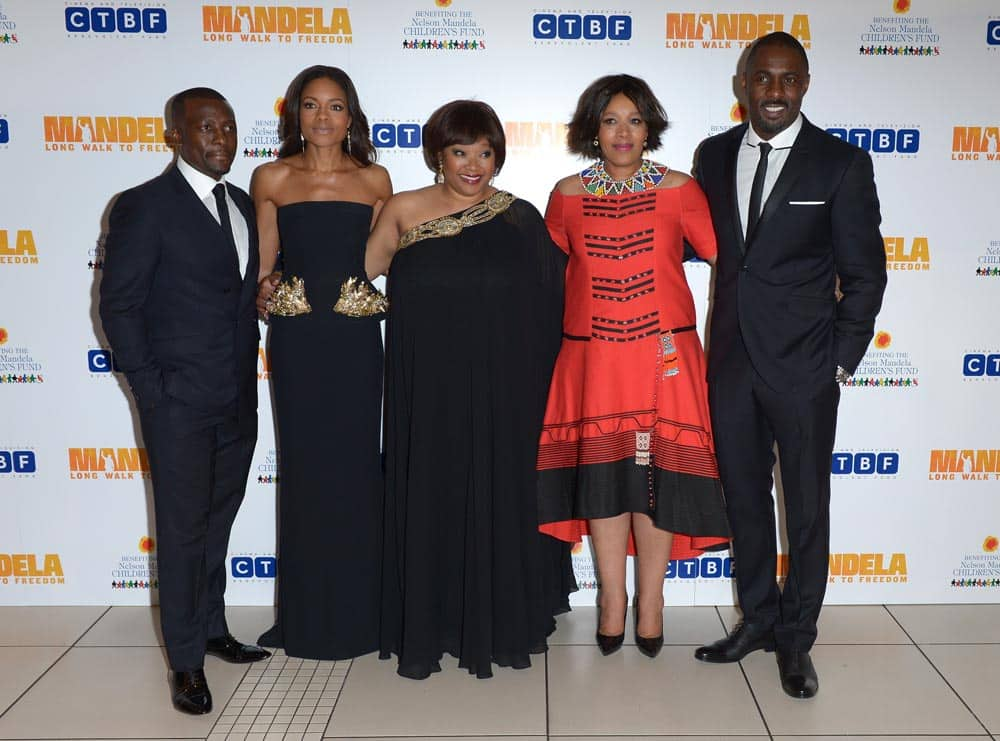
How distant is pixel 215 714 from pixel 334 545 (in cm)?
61

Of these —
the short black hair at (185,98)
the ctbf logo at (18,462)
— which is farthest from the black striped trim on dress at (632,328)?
the ctbf logo at (18,462)

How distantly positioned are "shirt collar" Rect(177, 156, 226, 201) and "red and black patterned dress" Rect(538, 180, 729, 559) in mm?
1055

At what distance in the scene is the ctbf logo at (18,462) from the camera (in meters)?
3.46

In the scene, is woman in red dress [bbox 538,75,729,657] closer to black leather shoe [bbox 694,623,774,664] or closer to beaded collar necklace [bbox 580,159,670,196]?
beaded collar necklace [bbox 580,159,670,196]

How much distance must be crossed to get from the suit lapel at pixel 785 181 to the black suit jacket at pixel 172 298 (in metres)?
1.56

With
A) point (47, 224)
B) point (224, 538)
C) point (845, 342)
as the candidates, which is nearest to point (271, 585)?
point (224, 538)

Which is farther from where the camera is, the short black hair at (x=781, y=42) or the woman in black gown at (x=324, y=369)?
the woman in black gown at (x=324, y=369)

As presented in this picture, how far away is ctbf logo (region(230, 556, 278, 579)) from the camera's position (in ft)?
11.6

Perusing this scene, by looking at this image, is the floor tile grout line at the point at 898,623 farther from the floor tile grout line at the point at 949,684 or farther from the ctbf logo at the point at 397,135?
the ctbf logo at the point at 397,135

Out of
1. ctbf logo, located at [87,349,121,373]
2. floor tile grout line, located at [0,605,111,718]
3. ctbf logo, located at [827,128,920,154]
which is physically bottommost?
floor tile grout line, located at [0,605,111,718]

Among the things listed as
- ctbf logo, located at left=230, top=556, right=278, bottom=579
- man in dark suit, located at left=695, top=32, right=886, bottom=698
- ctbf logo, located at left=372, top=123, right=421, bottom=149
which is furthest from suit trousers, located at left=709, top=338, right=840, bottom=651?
ctbf logo, located at left=230, top=556, right=278, bottom=579

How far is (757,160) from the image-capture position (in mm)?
2744

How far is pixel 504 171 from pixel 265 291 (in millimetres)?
1048

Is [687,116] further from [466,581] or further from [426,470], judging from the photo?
[466,581]
